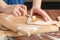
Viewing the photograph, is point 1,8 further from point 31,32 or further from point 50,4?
point 50,4

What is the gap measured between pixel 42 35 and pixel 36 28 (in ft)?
0.17

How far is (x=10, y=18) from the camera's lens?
3.16 feet

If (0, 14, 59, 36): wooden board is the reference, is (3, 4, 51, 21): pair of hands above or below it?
above

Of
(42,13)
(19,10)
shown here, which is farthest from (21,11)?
(42,13)

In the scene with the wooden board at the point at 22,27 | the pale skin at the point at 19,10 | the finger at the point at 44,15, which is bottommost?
the wooden board at the point at 22,27

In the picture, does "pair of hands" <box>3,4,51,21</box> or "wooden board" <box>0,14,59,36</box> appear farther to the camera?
"pair of hands" <box>3,4,51,21</box>

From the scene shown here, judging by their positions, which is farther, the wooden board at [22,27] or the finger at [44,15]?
the finger at [44,15]

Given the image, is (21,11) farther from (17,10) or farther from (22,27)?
(22,27)

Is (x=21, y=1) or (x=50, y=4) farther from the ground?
(x=21, y=1)

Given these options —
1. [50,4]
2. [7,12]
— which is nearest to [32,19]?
[7,12]

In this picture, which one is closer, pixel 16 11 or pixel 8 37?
pixel 8 37

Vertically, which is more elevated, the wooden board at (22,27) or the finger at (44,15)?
the finger at (44,15)

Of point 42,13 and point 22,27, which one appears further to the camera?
point 42,13

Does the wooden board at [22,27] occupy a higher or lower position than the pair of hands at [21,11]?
lower
